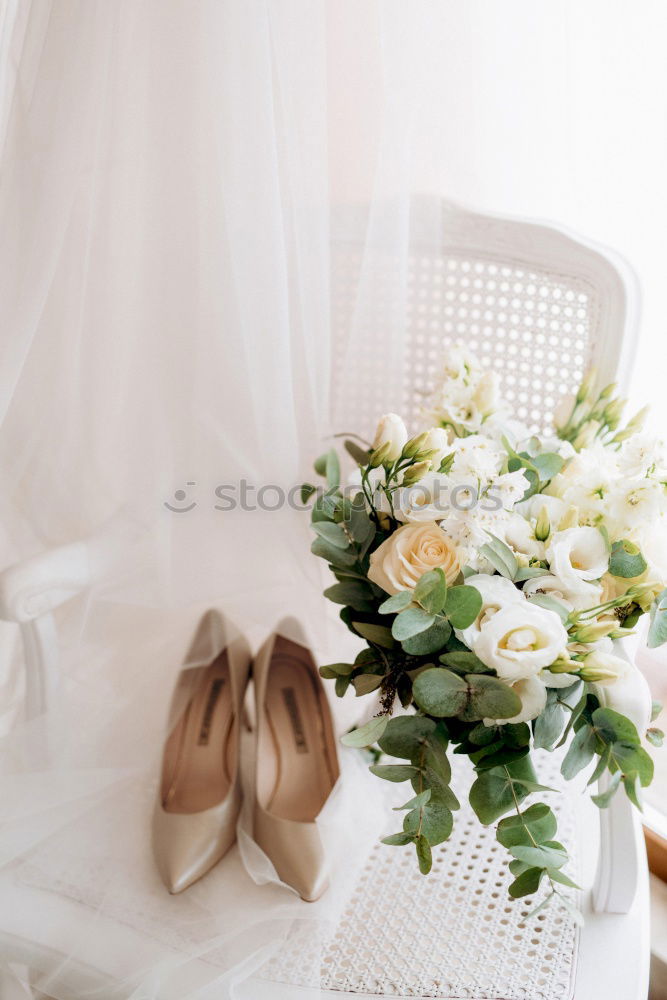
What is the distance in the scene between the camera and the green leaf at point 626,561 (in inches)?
23.9

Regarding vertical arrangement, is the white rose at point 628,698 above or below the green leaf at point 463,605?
below

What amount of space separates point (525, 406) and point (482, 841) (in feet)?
1.85

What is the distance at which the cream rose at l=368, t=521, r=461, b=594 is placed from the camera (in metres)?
0.62

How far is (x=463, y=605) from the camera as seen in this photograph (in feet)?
1.87

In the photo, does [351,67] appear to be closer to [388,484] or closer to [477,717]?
[388,484]

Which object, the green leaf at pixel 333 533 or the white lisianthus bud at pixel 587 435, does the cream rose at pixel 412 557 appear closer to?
the green leaf at pixel 333 533

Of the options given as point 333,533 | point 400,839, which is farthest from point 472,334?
point 400,839

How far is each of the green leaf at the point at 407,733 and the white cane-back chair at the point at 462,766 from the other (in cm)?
15

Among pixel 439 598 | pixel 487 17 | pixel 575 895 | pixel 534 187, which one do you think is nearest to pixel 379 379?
pixel 534 187

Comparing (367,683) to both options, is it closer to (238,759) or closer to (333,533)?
(333,533)

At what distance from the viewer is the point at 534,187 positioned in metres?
0.97

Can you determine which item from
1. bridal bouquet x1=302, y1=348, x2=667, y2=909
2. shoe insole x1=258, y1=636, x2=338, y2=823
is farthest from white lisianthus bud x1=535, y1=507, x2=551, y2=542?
shoe insole x1=258, y1=636, x2=338, y2=823

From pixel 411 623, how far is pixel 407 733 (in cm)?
9

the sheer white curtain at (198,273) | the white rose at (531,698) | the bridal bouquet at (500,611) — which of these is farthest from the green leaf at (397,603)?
the sheer white curtain at (198,273)
